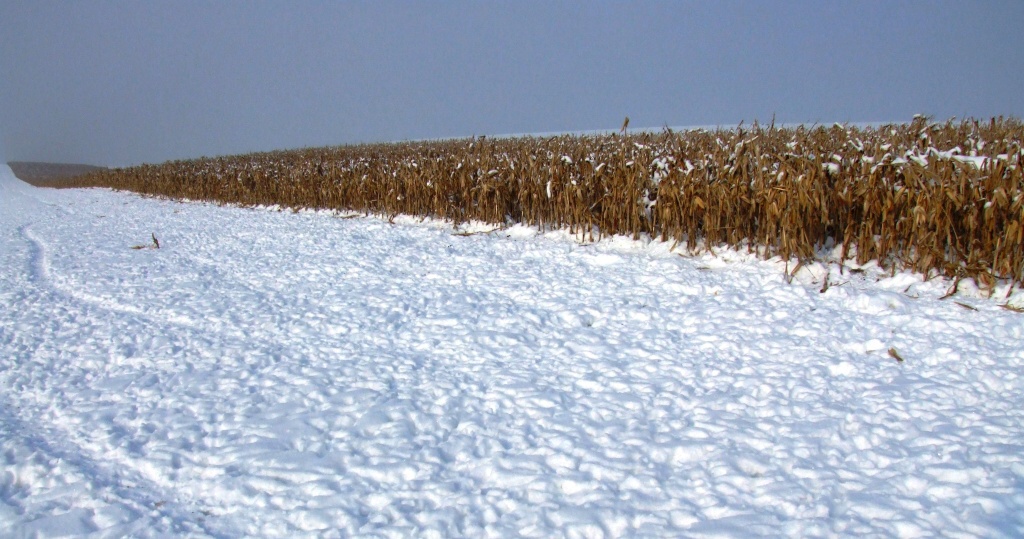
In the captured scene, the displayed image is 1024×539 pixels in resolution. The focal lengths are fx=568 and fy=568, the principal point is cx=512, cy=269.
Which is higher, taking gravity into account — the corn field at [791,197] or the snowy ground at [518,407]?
the corn field at [791,197]

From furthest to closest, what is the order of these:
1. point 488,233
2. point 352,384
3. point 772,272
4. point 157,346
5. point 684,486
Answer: point 488,233 → point 772,272 → point 157,346 → point 352,384 → point 684,486

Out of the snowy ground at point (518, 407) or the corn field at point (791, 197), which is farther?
the corn field at point (791, 197)

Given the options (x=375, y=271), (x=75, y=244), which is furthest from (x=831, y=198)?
(x=75, y=244)

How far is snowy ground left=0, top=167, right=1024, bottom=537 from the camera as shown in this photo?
7.02ft

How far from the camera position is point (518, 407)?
9.53ft

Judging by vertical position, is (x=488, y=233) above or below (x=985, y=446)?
above

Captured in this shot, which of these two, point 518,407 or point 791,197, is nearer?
point 518,407

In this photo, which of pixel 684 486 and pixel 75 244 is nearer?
pixel 684 486

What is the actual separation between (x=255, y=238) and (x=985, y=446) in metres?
8.13

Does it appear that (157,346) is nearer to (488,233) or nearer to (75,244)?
(488,233)

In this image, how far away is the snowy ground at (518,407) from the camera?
7.02 feet

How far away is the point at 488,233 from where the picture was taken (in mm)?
7816

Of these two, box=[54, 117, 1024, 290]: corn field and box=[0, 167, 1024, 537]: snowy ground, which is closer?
box=[0, 167, 1024, 537]: snowy ground

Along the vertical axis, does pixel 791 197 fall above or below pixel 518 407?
above
